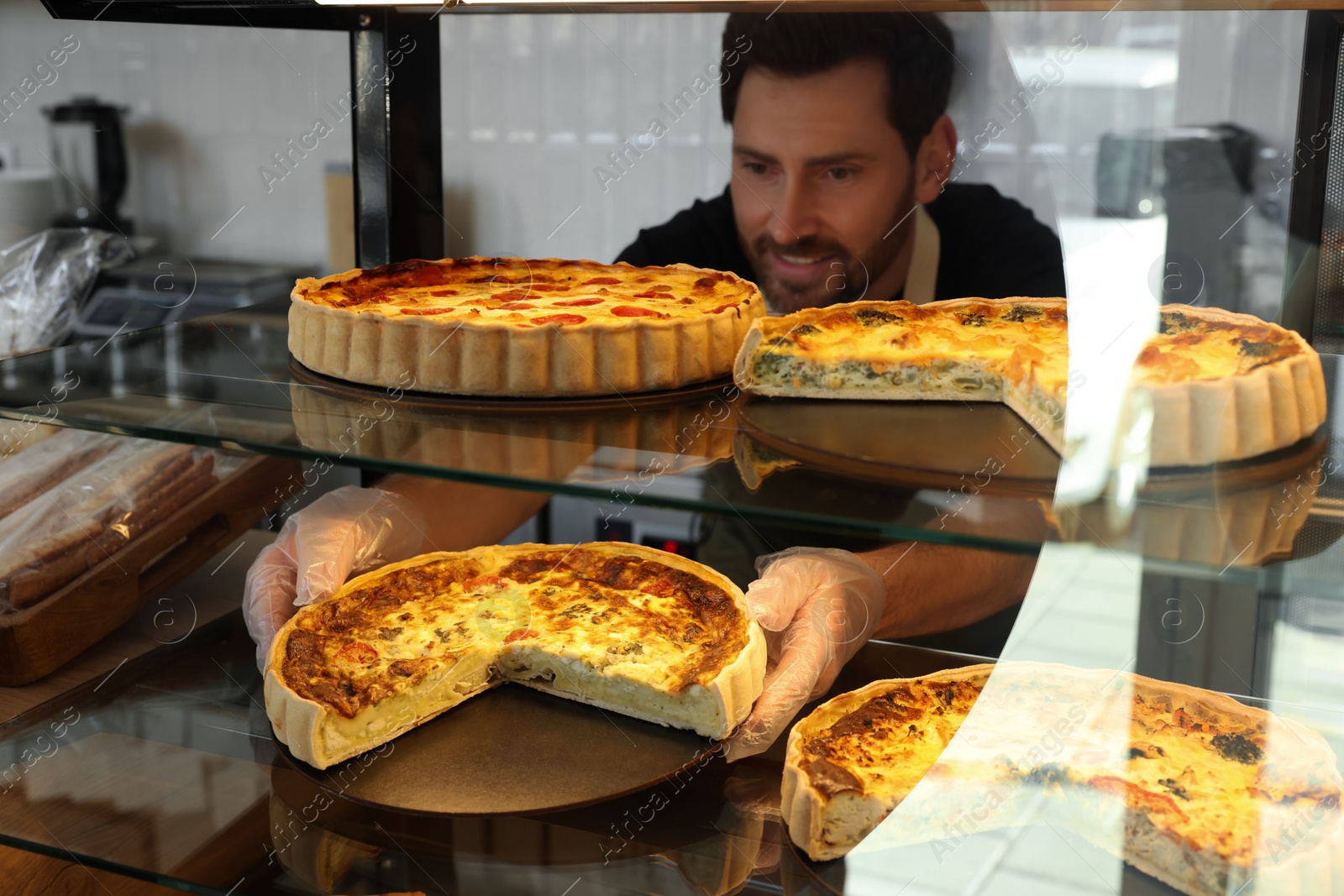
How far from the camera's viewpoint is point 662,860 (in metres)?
1.22

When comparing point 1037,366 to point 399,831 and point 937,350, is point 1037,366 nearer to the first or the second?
point 937,350

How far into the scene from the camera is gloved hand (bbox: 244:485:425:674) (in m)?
1.56

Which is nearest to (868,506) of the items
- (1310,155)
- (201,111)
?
(1310,155)

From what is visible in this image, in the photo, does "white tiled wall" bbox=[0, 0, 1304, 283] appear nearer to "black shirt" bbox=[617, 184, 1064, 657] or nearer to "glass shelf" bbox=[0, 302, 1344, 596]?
"black shirt" bbox=[617, 184, 1064, 657]

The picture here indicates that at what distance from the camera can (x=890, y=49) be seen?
6.89 feet

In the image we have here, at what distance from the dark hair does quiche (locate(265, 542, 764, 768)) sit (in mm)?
1050

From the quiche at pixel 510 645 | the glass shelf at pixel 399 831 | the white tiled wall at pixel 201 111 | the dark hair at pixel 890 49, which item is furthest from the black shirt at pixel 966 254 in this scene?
the white tiled wall at pixel 201 111

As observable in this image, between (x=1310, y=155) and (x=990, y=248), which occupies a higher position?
(x=1310, y=155)

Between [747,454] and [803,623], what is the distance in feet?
1.75

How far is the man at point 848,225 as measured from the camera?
73.5 inches

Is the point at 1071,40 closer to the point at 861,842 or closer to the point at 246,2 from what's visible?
the point at 861,842

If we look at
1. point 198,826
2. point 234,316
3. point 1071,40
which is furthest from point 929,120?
point 198,826

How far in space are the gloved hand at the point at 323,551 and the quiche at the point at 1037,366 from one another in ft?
2.32

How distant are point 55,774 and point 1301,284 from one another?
1.67m
